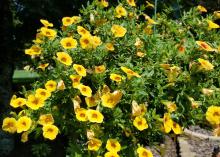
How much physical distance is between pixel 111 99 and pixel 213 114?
2.19 ft

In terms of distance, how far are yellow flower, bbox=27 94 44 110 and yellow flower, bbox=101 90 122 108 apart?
0.39 metres

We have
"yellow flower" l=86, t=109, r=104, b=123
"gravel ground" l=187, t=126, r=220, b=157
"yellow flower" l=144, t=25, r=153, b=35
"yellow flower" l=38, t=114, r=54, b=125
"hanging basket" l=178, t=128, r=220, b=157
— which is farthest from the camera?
"gravel ground" l=187, t=126, r=220, b=157

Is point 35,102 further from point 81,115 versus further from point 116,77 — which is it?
point 116,77

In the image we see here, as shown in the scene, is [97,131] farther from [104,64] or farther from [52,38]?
[52,38]

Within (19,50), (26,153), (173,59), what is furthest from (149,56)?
(19,50)

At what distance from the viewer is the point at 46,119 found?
2.80 meters

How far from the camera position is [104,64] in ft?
10.2

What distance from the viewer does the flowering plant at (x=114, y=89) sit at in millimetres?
2811

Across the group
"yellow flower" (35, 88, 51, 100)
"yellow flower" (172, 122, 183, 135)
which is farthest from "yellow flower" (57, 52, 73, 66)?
"yellow flower" (172, 122, 183, 135)

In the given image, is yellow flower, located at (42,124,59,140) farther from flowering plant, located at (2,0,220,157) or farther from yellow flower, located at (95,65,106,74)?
yellow flower, located at (95,65,106,74)

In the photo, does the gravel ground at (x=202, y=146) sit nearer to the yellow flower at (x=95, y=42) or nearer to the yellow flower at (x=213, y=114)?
the yellow flower at (x=213, y=114)

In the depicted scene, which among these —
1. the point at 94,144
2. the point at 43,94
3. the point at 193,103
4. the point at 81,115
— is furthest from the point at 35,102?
the point at 193,103

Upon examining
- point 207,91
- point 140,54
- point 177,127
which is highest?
point 140,54

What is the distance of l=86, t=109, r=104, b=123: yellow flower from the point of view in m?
2.68
